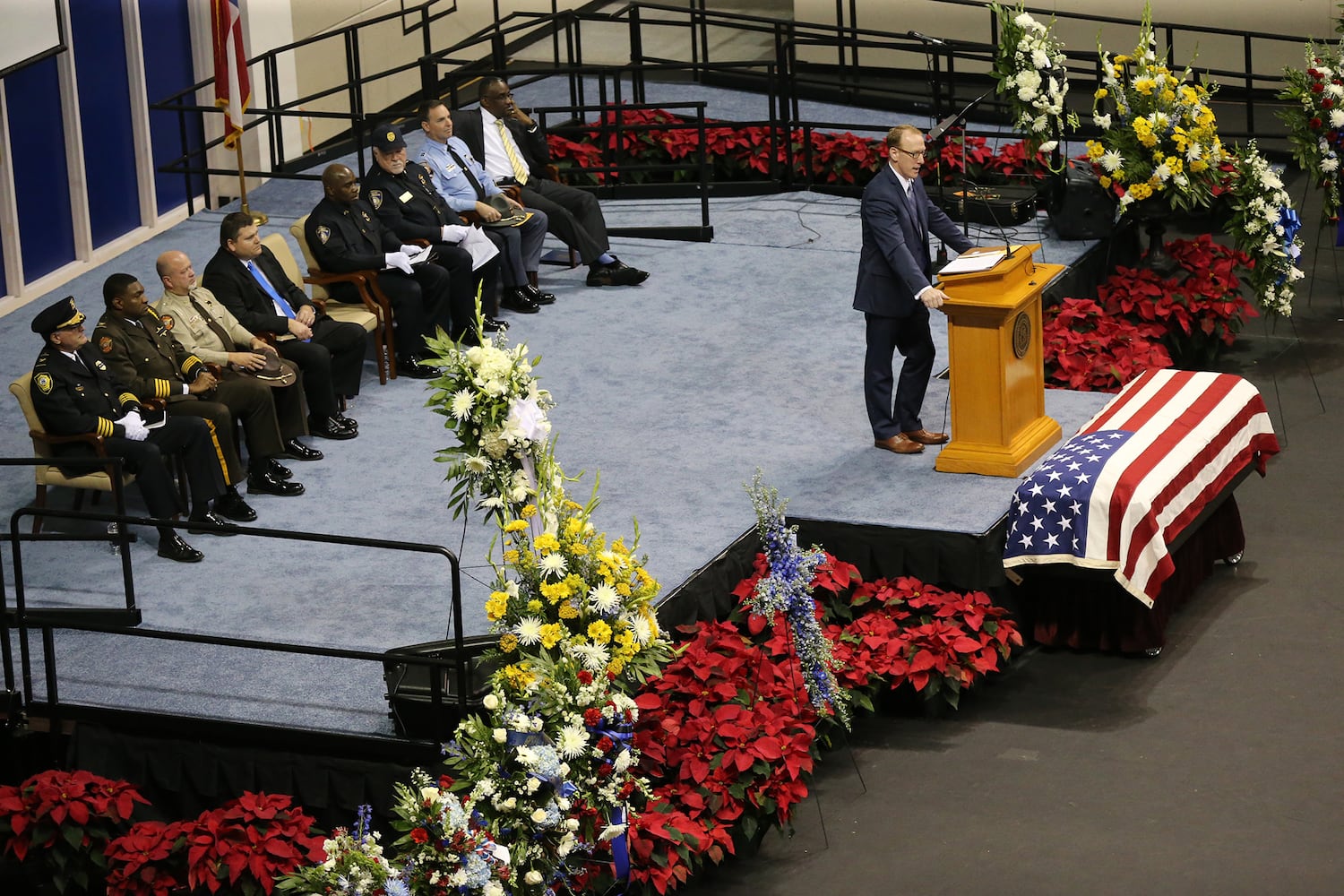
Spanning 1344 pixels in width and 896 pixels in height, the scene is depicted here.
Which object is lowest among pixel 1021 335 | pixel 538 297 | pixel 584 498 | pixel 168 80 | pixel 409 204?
pixel 584 498

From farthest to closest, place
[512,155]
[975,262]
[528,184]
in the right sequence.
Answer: [528,184] < [512,155] < [975,262]

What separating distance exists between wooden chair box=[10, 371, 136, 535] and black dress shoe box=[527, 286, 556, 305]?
10.6 feet

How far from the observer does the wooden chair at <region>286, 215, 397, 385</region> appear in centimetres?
916

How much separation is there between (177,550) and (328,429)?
1353 mm

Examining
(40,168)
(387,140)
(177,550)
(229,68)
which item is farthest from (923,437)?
(40,168)

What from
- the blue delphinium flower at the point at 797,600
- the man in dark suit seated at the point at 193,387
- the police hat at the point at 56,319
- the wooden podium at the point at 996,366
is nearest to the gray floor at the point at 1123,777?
the blue delphinium flower at the point at 797,600

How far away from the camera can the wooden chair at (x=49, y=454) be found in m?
7.31

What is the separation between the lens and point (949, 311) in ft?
24.5

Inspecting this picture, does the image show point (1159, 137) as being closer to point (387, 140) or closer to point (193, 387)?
point (387, 140)

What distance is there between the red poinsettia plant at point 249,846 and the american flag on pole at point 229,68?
19.2ft

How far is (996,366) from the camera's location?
293 inches

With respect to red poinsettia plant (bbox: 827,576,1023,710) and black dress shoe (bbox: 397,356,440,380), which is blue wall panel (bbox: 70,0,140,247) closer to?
black dress shoe (bbox: 397,356,440,380)

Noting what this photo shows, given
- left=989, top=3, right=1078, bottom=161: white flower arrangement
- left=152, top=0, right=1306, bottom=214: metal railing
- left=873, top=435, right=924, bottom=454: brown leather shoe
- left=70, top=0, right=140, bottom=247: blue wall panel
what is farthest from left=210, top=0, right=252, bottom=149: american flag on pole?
left=873, top=435, right=924, bottom=454: brown leather shoe

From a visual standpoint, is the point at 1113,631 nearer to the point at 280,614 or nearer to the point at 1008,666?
the point at 1008,666
